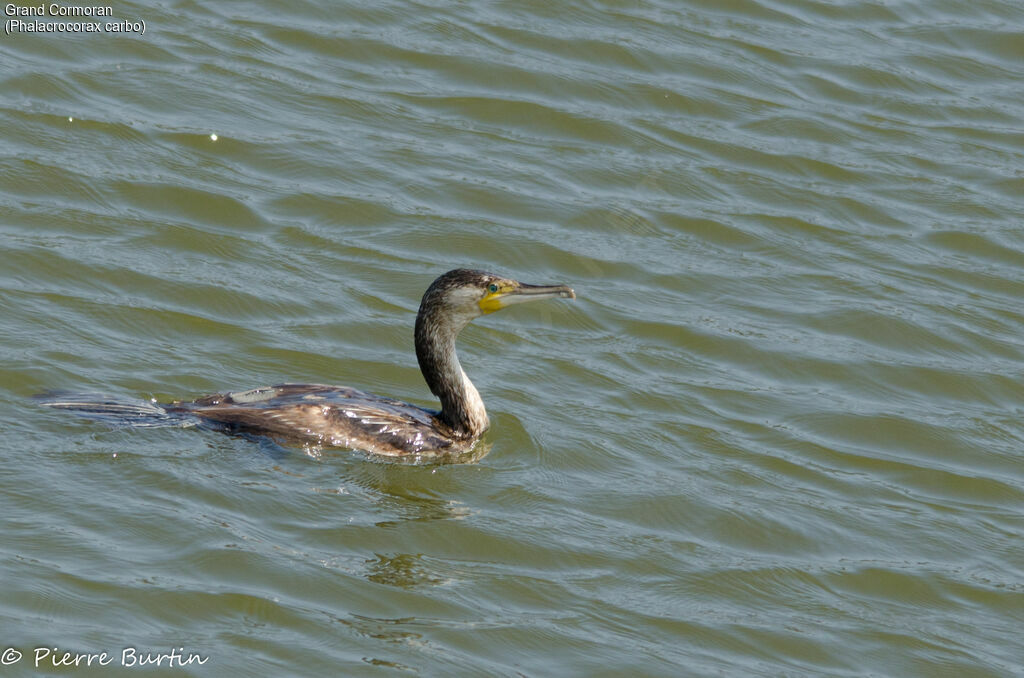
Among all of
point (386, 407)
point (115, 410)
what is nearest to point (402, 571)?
point (386, 407)

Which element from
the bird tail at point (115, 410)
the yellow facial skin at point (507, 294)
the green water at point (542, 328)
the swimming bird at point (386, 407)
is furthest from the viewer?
the yellow facial skin at point (507, 294)

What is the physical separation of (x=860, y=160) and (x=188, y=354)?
20.9 ft

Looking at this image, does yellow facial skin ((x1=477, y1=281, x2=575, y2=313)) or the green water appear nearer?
the green water

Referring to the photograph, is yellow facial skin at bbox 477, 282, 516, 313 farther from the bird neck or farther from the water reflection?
the water reflection

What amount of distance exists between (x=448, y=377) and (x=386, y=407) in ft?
1.38

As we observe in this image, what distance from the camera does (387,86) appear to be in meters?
13.5

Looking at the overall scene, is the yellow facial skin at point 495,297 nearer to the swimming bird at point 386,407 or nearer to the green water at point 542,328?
the swimming bird at point 386,407

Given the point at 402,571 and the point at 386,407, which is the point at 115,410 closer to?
the point at 386,407

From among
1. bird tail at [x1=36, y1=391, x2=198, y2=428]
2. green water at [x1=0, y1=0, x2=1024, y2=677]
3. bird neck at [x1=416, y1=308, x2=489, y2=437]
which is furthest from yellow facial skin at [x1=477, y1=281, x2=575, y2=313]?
bird tail at [x1=36, y1=391, x2=198, y2=428]

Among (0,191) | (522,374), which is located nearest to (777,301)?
(522,374)

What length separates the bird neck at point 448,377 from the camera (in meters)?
9.38

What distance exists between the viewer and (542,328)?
36.0 feet

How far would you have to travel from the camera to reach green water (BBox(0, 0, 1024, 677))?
7594 millimetres

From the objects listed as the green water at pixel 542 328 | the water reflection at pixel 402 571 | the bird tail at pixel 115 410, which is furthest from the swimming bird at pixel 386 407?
the water reflection at pixel 402 571
